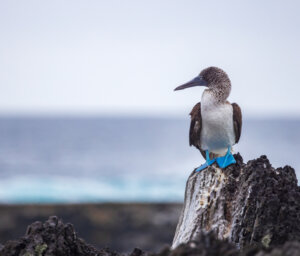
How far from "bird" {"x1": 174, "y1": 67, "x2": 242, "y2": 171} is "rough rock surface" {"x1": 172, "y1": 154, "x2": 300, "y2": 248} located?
59 cm

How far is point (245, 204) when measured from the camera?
4367mm

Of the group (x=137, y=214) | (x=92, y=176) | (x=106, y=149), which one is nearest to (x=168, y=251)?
(x=137, y=214)

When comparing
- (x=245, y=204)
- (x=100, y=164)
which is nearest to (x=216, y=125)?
(x=245, y=204)

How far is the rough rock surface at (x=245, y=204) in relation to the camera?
4.05m

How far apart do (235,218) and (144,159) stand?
49.1 meters

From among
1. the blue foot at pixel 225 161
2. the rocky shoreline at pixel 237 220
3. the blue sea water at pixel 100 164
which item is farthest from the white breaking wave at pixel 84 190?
the rocky shoreline at pixel 237 220

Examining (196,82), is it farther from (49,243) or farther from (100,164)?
(100,164)

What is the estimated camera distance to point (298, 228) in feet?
13.1

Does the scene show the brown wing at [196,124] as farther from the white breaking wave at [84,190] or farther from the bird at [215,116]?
the white breaking wave at [84,190]

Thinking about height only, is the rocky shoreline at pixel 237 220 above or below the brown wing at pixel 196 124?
below

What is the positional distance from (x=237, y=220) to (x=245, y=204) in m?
0.16

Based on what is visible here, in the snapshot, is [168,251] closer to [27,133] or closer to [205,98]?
[205,98]

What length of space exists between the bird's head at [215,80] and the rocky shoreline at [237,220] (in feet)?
3.77

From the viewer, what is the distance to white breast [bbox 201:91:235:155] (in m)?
5.74
